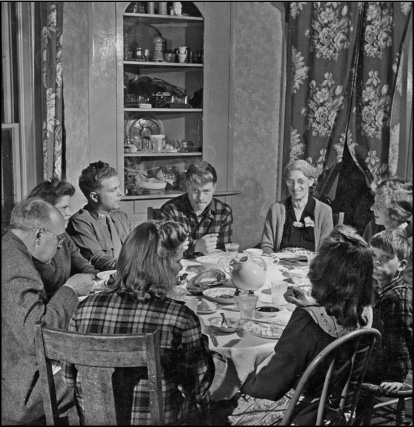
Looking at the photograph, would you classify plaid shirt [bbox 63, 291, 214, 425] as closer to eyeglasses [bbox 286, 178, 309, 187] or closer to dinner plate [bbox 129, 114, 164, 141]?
eyeglasses [bbox 286, 178, 309, 187]

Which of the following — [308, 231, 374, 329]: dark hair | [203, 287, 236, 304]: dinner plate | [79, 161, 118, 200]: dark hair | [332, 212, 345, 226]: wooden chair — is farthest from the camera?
[79, 161, 118, 200]: dark hair

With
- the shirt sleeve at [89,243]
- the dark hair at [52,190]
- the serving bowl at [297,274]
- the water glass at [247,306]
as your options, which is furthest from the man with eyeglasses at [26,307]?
the serving bowl at [297,274]

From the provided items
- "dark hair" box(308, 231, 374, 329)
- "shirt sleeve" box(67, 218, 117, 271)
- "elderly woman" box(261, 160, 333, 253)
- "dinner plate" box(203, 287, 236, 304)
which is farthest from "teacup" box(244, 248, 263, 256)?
"dark hair" box(308, 231, 374, 329)

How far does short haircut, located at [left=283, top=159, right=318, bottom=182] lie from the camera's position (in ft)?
8.72

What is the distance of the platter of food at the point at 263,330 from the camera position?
6.12 feet

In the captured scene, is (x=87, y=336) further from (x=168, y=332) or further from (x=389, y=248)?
(x=389, y=248)

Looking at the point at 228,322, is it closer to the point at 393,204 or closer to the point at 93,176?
the point at 393,204

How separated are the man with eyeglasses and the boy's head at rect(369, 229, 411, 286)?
3.02 feet

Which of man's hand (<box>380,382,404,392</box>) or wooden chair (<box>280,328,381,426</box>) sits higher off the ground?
wooden chair (<box>280,328,381,426</box>)

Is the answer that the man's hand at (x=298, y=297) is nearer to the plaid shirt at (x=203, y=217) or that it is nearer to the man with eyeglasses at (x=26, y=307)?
the man with eyeglasses at (x=26, y=307)

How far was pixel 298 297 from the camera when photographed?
2.08 meters

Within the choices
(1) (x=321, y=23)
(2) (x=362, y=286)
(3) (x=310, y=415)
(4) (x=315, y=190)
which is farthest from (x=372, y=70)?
(3) (x=310, y=415)

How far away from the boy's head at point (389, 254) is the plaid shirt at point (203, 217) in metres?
1.12

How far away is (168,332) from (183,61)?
1807mm
